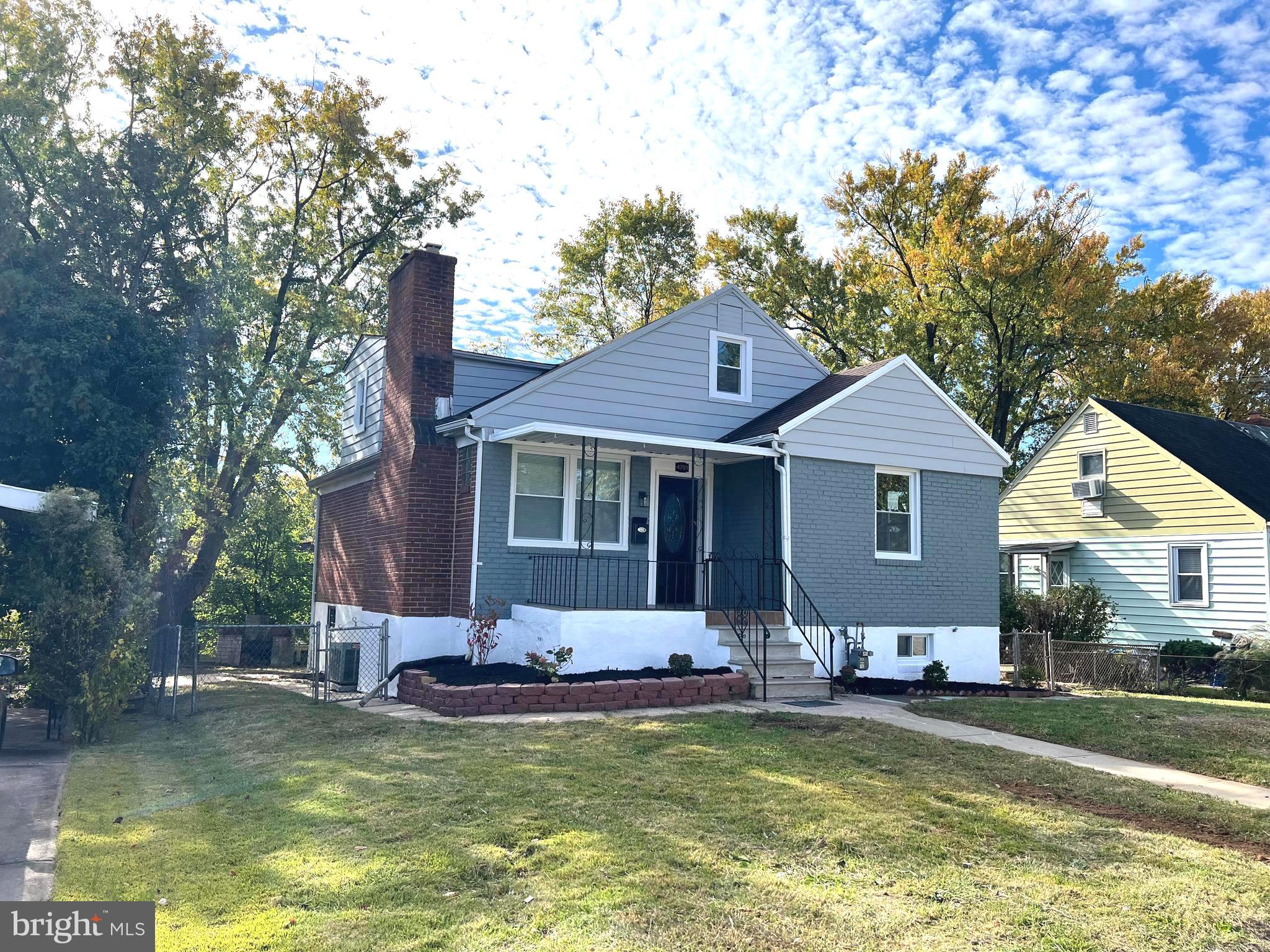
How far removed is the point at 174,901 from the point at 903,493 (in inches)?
507

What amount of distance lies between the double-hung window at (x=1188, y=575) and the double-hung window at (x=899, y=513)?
337 inches

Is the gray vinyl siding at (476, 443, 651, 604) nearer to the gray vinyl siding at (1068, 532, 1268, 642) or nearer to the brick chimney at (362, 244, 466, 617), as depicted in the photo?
the brick chimney at (362, 244, 466, 617)

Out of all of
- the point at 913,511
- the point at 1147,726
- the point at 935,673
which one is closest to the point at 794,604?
the point at 935,673

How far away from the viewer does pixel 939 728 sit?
386 inches

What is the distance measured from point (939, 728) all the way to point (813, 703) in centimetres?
201

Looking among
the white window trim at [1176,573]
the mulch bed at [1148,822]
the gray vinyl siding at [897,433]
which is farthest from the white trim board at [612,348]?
the white window trim at [1176,573]

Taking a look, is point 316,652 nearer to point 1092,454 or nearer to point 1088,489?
point 1088,489

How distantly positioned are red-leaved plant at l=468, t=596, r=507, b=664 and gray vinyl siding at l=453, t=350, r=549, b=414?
329cm

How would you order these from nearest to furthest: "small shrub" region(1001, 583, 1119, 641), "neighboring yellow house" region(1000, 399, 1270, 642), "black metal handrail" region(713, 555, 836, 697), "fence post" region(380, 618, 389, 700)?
"fence post" region(380, 618, 389, 700) → "black metal handrail" region(713, 555, 836, 697) → "neighboring yellow house" region(1000, 399, 1270, 642) → "small shrub" region(1001, 583, 1119, 641)

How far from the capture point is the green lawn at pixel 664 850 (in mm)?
4273

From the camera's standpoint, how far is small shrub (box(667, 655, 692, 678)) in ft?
38.7

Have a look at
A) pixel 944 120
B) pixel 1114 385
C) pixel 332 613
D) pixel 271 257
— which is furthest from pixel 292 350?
pixel 1114 385

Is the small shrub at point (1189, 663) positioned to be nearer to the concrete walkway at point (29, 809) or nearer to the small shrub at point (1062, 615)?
the small shrub at point (1062, 615)

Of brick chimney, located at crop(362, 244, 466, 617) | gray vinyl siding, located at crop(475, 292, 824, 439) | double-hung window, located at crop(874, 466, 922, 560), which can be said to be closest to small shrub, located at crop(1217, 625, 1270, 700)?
double-hung window, located at crop(874, 466, 922, 560)
